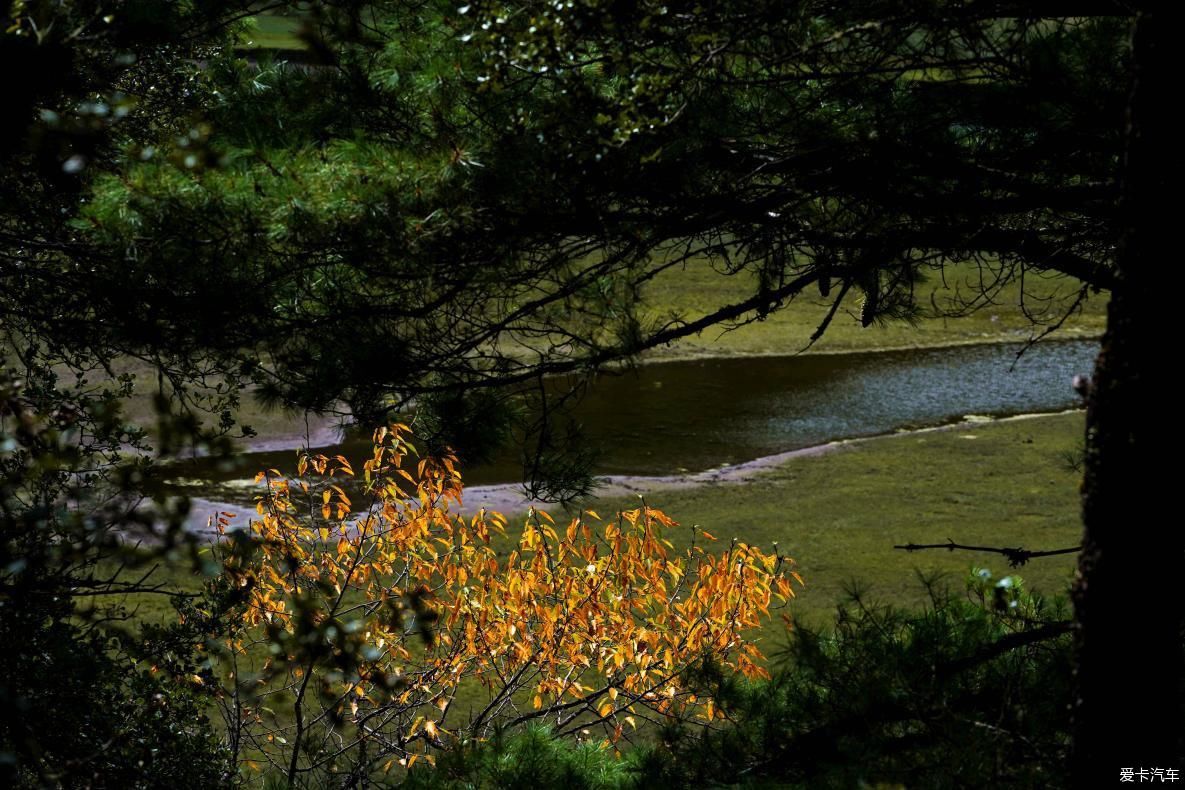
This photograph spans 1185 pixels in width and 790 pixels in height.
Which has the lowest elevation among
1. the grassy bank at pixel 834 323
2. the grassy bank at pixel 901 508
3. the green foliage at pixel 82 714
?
the grassy bank at pixel 901 508

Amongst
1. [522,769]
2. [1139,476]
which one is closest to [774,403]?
[522,769]

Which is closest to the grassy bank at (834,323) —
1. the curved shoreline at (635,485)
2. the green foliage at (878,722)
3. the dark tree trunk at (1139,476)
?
the curved shoreline at (635,485)

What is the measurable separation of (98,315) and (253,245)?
0.85 metres

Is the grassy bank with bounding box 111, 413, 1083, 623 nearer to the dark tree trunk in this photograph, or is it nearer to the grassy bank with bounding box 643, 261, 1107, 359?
the grassy bank with bounding box 643, 261, 1107, 359

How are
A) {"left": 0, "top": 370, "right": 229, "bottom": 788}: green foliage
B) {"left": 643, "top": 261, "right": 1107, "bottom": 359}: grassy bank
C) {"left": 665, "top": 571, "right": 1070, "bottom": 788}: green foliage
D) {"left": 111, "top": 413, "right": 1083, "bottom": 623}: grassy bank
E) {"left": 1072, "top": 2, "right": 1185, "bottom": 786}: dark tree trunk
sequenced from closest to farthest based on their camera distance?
{"left": 0, "top": 370, "right": 229, "bottom": 788}: green foliage
{"left": 1072, "top": 2, "right": 1185, "bottom": 786}: dark tree trunk
{"left": 665, "top": 571, "right": 1070, "bottom": 788}: green foliage
{"left": 111, "top": 413, "right": 1083, "bottom": 623}: grassy bank
{"left": 643, "top": 261, "right": 1107, "bottom": 359}: grassy bank

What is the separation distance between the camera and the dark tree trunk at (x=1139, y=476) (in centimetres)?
214

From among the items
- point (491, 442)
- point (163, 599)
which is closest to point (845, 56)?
point (491, 442)

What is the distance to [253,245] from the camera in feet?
10.2

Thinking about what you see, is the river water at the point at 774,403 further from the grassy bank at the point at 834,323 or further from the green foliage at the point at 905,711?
the green foliage at the point at 905,711

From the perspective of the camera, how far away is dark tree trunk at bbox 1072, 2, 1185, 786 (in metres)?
2.14

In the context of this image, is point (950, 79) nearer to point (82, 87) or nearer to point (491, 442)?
point (491, 442)

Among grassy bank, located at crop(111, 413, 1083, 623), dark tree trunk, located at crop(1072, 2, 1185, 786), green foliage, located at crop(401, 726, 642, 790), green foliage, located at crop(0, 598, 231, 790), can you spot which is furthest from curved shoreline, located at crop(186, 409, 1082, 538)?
dark tree trunk, located at crop(1072, 2, 1185, 786)

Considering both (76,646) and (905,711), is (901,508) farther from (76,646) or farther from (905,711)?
(76,646)

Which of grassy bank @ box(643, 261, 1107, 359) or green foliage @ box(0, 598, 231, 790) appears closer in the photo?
green foliage @ box(0, 598, 231, 790)
